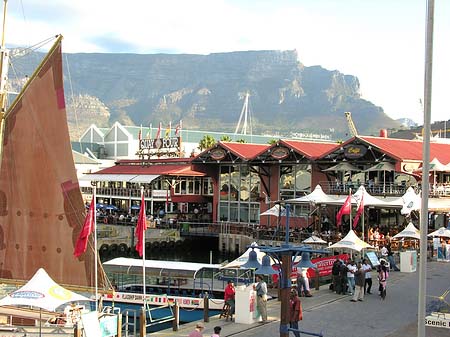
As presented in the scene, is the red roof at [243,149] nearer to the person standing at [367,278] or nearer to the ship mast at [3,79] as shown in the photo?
the person standing at [367,278]

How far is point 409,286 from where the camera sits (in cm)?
3116

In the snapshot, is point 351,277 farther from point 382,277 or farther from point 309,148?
point 309,148

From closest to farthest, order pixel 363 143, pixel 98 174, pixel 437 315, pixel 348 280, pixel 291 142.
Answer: pixel 437 315 < pixel 348 280 < pixel 363 143 < pixel 291 142 < pixel 98 174

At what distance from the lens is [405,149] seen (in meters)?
56.8

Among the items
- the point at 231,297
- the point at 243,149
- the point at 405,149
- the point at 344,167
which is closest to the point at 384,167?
the point at 344,167

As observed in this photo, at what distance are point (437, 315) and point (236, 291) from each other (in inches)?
276

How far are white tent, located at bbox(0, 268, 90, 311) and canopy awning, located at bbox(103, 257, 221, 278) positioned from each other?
12.7m

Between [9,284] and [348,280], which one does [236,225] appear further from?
[9,284]

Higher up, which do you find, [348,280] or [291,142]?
[291,142]

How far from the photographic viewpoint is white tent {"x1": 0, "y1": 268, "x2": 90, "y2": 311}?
1989 cm

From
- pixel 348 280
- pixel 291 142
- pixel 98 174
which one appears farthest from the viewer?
pixel 98 174

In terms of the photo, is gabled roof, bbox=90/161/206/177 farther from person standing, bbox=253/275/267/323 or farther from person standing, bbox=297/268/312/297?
person standing, bbox=253/275/267/323

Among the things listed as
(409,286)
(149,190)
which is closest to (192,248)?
(149,190)

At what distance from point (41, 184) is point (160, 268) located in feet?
33.2
